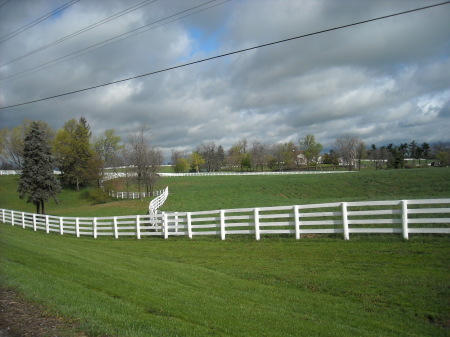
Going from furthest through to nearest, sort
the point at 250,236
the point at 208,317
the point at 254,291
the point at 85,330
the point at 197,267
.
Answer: the point at 250,236
the point at 197,267
the point at 254,291
the point at 208,317
the point at 85,330

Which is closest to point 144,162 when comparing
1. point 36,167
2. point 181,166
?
point 36,167

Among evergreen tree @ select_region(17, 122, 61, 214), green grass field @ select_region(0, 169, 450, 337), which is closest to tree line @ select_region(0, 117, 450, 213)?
evergreen tree @ select_region(17, 122, 61, 214)

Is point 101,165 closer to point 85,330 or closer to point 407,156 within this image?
point 85,330

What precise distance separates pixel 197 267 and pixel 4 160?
326 ft

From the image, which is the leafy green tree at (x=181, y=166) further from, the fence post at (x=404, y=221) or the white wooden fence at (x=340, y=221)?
the fence post at (x=404, y=221)

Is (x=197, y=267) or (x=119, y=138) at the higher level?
(x=119, y=138)

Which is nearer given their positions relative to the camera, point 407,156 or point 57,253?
point 57,253

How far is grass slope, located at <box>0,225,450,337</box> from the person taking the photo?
5.85 m

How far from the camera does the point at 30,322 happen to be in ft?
20.9

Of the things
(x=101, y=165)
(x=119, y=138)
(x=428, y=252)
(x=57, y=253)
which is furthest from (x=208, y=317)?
(x=119, y=138)

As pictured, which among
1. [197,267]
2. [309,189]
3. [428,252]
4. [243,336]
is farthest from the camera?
[309,189]

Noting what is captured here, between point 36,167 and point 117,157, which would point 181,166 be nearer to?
point 117,157

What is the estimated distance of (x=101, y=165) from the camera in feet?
244

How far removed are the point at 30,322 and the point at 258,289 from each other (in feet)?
14.5
